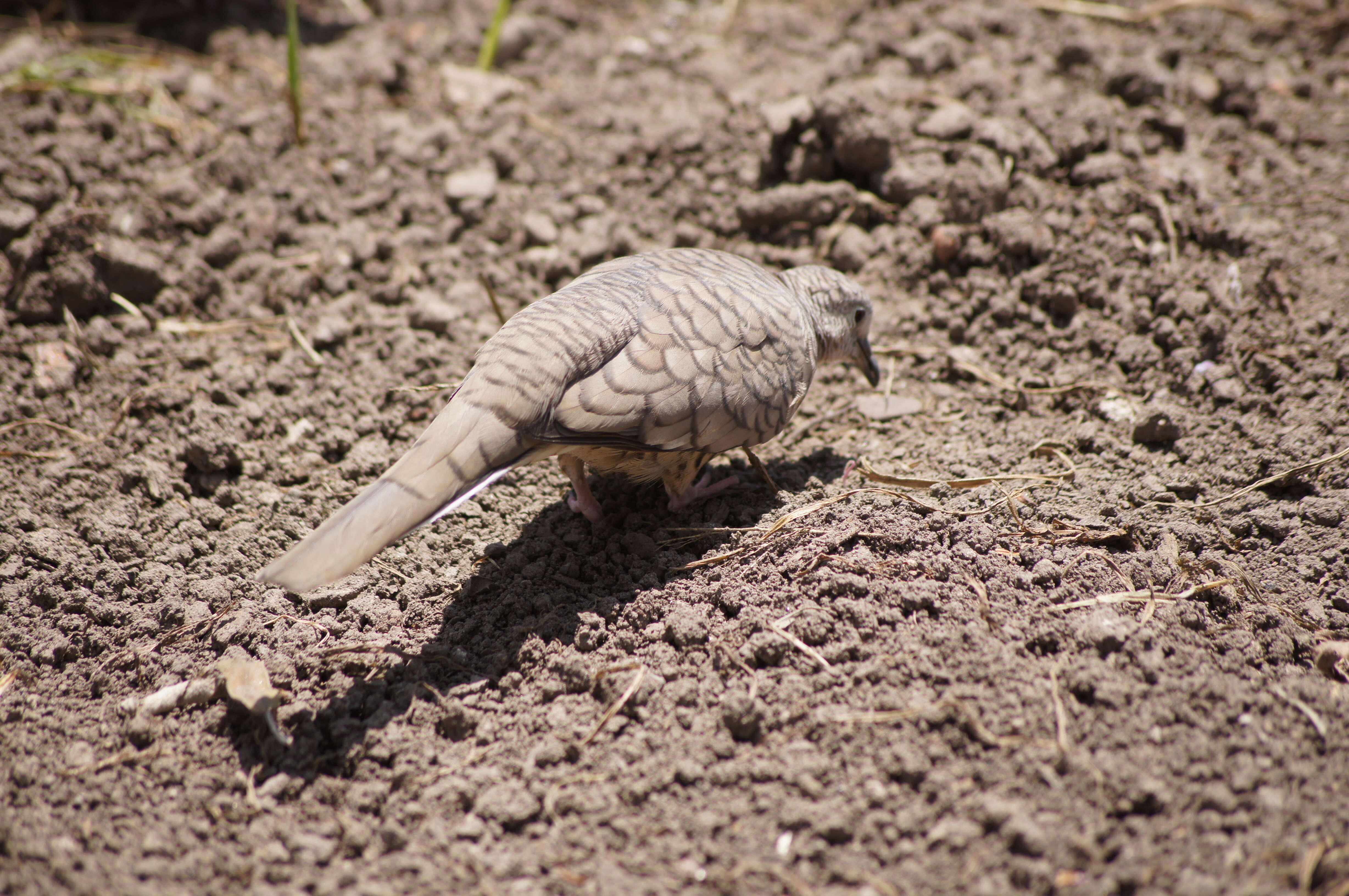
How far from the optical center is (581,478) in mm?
3471

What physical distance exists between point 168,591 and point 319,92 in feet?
11.5

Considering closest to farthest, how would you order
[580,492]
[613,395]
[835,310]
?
1. [613,395]
2. [580,492]
3. [835,310]

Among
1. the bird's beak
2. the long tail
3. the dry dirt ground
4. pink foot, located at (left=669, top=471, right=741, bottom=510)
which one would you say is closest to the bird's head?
the bird's beak

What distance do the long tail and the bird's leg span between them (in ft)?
1.48

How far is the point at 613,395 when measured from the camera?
9.70ft

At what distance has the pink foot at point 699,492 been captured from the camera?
354cm

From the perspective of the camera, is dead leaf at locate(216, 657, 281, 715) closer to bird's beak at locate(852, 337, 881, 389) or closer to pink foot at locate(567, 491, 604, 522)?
pink foot at locate(567, 491, 604, 522)

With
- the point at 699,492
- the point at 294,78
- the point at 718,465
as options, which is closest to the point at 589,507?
the point at 699,492

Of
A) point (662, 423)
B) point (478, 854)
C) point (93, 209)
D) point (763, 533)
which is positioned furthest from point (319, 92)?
point (478, 854)

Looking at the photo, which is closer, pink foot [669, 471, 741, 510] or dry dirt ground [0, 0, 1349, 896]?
dry dirt ground [0, 0, 1349, 896]

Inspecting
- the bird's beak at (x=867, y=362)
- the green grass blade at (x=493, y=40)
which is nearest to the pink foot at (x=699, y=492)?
the bird's beak at (x=867, y=362)

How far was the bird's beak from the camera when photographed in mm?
4078

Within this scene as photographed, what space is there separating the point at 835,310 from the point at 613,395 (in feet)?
4.55

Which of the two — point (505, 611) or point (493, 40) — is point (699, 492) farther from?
point (493, 40)
